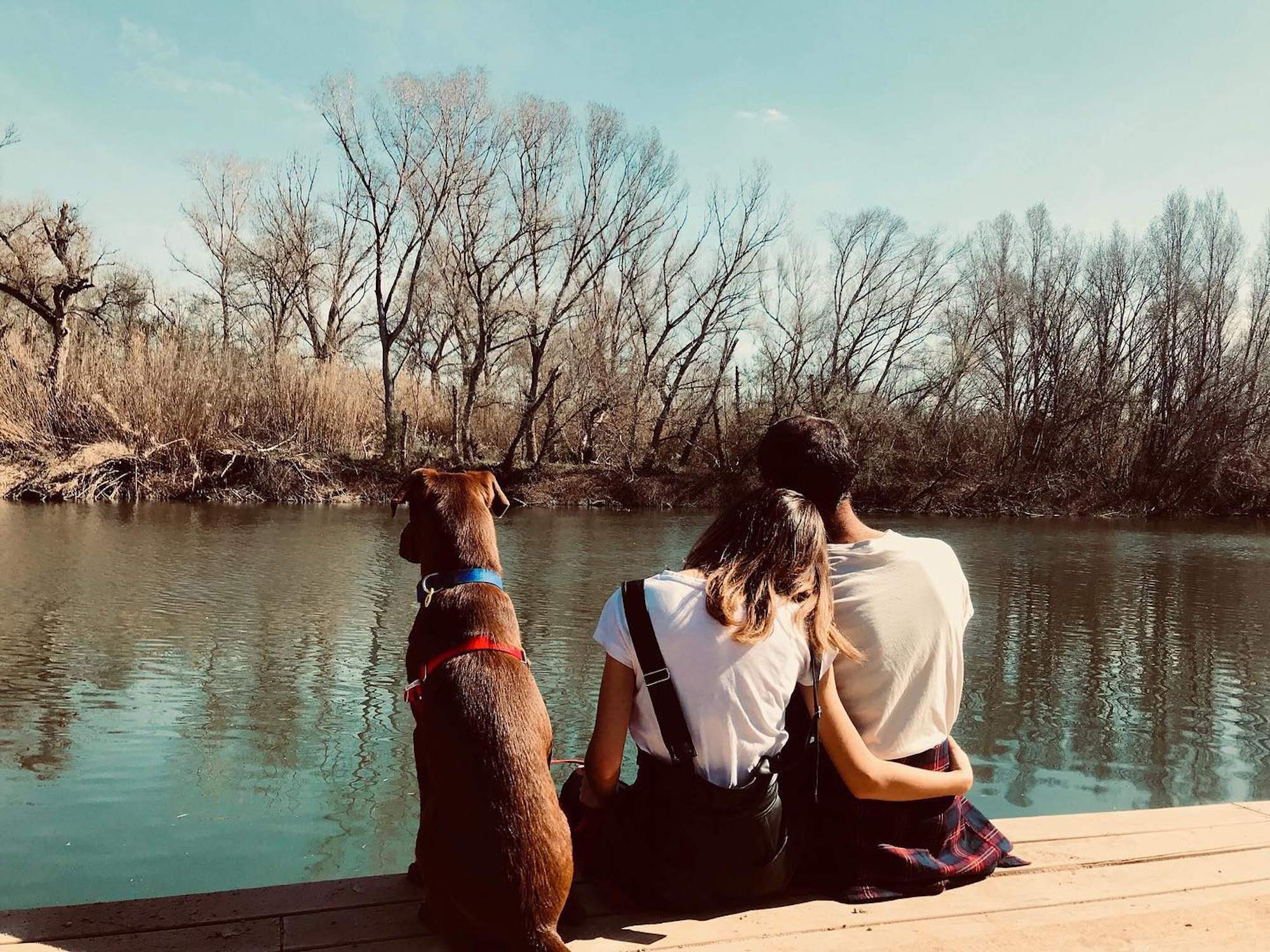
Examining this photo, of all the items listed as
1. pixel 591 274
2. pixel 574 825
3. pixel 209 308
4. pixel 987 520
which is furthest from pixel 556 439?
pixel 574 825

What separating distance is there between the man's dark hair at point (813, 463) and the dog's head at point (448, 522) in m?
0.90

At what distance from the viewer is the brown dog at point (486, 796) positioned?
204 cm

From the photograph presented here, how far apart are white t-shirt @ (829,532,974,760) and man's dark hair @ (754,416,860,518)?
0.13m

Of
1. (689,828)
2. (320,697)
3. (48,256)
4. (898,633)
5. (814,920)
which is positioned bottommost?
(320,697)

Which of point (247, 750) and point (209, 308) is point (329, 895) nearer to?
point (247, 750)

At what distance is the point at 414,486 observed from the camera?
3.17m

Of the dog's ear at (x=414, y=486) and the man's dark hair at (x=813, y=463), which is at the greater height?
the man's dark hair at (x=813, y=463)

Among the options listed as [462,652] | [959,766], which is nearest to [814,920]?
[959,766]

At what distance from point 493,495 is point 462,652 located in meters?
1.03

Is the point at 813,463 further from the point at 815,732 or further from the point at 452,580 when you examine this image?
the point at 452,580

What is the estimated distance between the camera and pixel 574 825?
2510 millimetres

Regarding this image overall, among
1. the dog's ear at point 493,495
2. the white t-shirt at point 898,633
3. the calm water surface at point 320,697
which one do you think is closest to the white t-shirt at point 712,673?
the white t-shirt at point 898,633

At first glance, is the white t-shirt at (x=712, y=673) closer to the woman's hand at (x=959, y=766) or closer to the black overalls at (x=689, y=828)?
the black overalls at (x=689, y=828)

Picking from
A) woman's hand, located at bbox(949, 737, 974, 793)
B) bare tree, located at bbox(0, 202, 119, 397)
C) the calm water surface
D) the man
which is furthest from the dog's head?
bare tree, located at bbox(0, 202, 119, 397)
